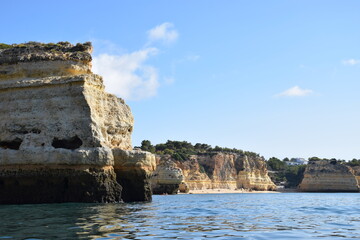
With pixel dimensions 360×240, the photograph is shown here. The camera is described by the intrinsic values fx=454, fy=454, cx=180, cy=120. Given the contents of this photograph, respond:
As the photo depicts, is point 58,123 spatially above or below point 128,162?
above

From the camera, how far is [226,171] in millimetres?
90562

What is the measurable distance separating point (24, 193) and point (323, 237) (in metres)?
16.1

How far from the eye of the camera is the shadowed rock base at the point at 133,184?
84.6ft

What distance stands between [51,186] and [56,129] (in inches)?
120

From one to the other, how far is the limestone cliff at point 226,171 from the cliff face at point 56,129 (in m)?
56.0

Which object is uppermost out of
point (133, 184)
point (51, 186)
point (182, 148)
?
point (182, 148)

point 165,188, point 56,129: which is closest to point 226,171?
point 165,188

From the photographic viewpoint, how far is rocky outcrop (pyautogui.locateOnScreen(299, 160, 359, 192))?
86.5 meters

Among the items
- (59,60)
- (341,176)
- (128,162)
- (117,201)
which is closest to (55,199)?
(117,201)

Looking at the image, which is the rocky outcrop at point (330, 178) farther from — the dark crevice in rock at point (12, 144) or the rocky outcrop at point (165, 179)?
the dark crevice in rock at point (12, 144)

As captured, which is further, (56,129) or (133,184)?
(133,184)

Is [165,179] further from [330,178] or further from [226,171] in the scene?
[330,178]

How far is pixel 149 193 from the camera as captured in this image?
88.5ft

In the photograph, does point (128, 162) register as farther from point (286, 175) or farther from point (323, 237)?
point (286, 175)
